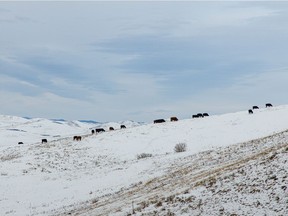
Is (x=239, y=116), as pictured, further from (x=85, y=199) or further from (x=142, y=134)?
(x=85, y=199)

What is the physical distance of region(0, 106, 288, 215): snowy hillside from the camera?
68.0ft

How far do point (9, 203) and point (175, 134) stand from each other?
36436 mm

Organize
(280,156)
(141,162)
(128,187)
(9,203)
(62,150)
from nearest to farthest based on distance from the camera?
(280,156), (128,187), (9,203), (141,162), (62,150)

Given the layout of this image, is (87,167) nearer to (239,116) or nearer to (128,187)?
(128,187)

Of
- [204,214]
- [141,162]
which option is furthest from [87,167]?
[204,214]

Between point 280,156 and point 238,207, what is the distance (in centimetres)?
590

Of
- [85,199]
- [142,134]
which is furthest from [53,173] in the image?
[142,134]

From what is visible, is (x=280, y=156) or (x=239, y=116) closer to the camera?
(x=280, y=156)

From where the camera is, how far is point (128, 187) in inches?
1385

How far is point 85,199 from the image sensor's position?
118 ft

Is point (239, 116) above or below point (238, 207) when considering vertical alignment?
above

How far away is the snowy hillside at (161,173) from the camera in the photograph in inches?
816

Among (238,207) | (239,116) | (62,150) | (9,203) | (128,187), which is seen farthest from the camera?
(239,116)

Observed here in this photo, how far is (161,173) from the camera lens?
123 ft
